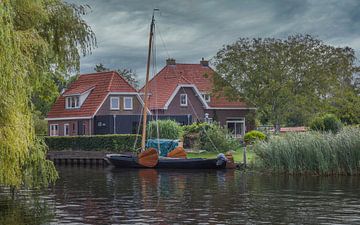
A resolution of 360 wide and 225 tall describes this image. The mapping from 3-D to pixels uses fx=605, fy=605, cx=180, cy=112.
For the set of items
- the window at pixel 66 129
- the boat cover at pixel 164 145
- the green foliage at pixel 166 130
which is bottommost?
the boat cover at pixel 164 145

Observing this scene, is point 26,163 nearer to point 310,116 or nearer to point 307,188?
point 307,188

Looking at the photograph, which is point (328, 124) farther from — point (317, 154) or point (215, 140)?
point (317, 154)

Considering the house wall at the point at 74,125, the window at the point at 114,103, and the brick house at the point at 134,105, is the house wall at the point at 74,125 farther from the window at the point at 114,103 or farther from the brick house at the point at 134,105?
the window at the point at 114,103

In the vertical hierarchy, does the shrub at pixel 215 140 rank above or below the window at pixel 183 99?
below

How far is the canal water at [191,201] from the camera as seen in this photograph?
1902cm

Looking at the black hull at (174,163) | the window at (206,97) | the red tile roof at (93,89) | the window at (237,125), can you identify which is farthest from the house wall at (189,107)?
the black hull at (174,163)

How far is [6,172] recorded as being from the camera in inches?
633

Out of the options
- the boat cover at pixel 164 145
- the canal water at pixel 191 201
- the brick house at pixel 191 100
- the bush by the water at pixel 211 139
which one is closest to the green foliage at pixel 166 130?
the bush by the water at pixel 211 139

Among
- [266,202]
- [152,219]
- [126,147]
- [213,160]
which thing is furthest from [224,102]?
[152,219]

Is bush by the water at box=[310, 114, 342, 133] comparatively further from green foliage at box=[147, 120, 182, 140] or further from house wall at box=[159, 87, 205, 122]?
house wall at box=[159, 87, 205, 122]

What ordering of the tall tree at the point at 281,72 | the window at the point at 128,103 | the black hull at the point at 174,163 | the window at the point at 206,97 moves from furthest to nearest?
the window at the point at 206,97
the window at the point at 128,103
the tall tree at the point at 281,72
the black hull at the point at 174,163

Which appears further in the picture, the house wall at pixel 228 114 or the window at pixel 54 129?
the house wall at pixel 228 114

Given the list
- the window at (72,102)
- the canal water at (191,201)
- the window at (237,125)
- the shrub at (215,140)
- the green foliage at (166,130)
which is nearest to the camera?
the canal water at (191,201)

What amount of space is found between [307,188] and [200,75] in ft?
143
